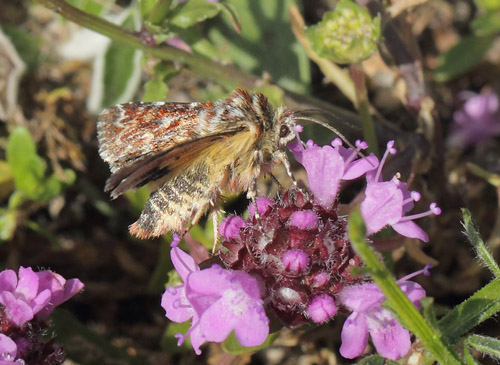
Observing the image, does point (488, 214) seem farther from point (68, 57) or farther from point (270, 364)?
point (68, 57)

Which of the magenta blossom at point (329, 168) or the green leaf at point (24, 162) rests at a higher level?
the magenta blossom at point (329, 168)

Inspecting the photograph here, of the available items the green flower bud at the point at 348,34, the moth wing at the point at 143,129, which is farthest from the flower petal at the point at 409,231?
the green flower bud at the point at 348,34

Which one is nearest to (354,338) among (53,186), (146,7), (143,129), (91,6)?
(143,129)

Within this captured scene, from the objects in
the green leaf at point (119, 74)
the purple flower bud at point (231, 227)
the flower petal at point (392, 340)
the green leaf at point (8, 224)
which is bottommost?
the green leaf at point (8, 224)

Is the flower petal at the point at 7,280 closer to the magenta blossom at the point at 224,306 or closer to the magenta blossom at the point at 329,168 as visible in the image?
the magenta blossom at the point at 224,306

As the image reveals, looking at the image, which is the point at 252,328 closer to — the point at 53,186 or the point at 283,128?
the point at 283,128

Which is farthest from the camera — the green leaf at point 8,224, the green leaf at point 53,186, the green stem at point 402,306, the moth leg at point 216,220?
the green leaf at point 53,186

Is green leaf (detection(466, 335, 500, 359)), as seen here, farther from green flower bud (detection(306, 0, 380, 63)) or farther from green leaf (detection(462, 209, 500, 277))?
green flower bud (detection(306, 0, 380, 63))

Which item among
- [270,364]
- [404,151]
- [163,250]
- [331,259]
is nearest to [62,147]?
[163,250]
